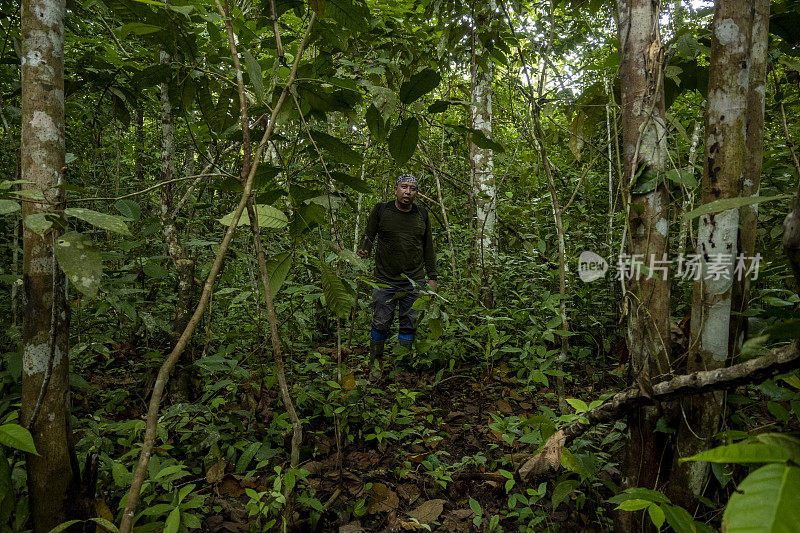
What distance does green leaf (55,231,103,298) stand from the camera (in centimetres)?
102

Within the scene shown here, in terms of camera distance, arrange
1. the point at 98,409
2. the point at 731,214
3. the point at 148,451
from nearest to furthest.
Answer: the point at 148,451 → the point at 731,214 → the point at 98,409

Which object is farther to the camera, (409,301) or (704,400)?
(409,301)

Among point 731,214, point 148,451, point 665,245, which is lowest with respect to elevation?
point 148,451

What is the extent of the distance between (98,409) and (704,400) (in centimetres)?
359

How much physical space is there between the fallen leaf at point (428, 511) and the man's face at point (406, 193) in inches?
116

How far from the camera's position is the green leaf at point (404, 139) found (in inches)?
57.4

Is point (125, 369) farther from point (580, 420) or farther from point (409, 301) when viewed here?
point (580, 420)

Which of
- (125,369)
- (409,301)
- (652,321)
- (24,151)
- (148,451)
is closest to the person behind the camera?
(148,451)

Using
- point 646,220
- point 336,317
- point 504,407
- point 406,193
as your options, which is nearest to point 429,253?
point 406,193

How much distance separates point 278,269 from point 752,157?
75.7 inches

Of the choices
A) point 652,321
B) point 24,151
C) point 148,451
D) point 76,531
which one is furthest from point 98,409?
point 652,321

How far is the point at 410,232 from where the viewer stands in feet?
15.1

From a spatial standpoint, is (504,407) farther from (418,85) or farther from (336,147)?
(418,85)

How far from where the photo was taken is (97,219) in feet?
3.35
